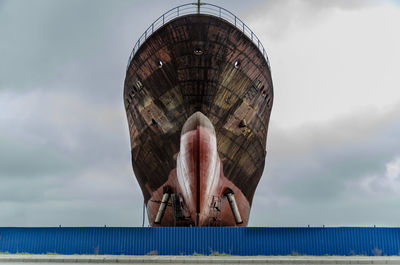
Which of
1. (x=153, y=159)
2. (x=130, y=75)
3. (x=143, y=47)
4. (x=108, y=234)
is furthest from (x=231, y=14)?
(x=108, y=234)

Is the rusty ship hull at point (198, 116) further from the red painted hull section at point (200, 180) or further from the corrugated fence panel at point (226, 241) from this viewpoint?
the corrugated fence panel at point (226, 241)

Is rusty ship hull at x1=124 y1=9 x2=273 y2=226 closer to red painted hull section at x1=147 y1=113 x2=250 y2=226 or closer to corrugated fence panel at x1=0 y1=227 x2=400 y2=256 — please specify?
red painted hull section at x1=147 y1=113 x2=250 y2=226

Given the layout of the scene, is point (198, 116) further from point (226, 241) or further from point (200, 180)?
point (226, 241)

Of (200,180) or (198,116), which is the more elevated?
(198,116)

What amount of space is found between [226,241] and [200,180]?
2.49 meters

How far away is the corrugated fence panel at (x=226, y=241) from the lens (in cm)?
1458

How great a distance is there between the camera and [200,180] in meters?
14.6

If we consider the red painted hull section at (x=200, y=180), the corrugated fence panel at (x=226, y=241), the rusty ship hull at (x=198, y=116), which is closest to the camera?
the corrugated fence panel at (x=226, y=241)

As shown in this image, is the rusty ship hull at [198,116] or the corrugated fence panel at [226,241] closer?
the corrugated fence panel at [226,241]

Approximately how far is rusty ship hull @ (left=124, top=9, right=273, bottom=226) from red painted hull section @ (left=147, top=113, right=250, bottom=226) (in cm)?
4

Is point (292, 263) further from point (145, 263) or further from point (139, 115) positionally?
point (139, 115)

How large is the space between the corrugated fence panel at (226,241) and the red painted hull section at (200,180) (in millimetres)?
867

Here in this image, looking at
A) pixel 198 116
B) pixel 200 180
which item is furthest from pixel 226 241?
pixel 198 116

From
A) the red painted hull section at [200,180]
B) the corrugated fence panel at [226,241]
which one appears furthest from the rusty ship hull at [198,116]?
the corrugated fence panel at [226,241]
